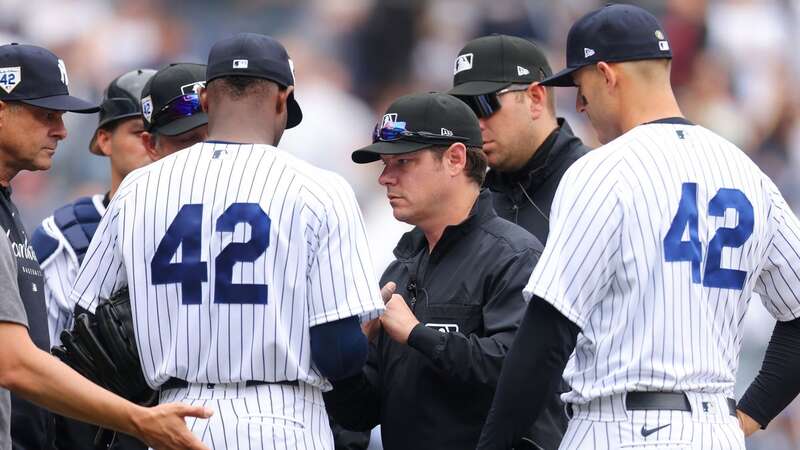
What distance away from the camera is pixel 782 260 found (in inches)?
141

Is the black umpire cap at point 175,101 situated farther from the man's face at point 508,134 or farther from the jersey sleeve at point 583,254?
the jersey sleeve at point 583,254

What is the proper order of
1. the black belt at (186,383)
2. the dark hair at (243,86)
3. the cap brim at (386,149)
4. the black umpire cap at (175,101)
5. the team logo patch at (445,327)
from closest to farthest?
the black belt at (186,383) → the dark hair at (243,86) → the team logo patch at (445,327) → the cap brim at (386,149) → the black umpire cap at (175,101)

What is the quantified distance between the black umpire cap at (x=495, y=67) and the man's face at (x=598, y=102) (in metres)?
1.35

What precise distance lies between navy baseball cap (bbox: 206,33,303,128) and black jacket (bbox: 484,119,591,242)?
147 centimetres

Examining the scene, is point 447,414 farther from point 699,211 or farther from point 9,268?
point 9,268

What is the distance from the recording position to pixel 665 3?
9609mm

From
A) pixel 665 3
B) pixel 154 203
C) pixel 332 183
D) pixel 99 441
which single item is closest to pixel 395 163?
pixel 332 183

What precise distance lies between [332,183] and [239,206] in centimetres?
26

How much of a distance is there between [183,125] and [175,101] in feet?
0.37

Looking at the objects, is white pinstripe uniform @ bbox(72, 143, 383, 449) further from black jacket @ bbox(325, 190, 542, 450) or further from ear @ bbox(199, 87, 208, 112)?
black jacket @ bbox(325, 190, 542, 450)

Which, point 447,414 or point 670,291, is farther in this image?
point 447,414

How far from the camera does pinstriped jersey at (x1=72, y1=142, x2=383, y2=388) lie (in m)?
3.29

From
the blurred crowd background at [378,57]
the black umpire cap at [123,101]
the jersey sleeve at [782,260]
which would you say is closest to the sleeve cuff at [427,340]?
the jersey sleeve at [782,260]

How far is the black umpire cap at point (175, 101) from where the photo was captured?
13.8 feet
